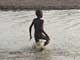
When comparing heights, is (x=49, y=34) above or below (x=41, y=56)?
below

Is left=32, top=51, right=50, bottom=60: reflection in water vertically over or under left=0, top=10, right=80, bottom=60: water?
over

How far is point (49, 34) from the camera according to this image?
14.7 m

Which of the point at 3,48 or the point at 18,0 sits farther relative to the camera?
the point at 18,0

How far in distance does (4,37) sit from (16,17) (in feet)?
13.7

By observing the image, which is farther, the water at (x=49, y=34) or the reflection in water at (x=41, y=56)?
the water at (x=49, y=34)

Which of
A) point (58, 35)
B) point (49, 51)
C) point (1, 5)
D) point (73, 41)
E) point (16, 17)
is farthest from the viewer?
point (1, 5)

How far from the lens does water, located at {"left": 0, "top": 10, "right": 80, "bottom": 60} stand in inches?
473

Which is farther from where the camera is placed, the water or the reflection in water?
the water

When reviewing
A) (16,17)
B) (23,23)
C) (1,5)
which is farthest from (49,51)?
(1,5)

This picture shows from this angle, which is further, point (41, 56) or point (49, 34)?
point (49, 34)

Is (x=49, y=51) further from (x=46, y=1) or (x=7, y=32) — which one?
(x=46, y=1)

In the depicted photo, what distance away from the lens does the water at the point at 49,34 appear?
12.0 m

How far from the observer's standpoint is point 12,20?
57.5 feet

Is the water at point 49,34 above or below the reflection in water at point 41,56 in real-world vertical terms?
below
